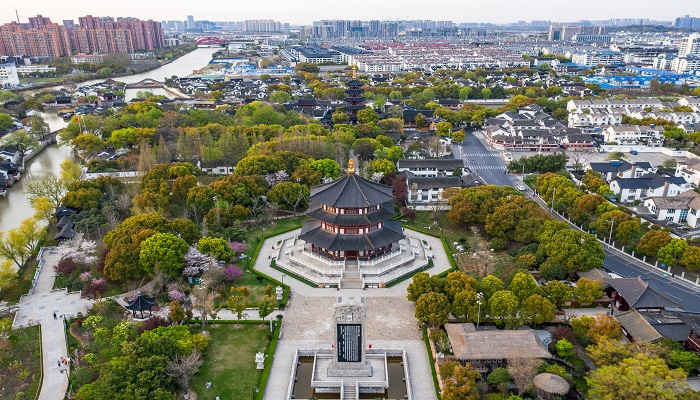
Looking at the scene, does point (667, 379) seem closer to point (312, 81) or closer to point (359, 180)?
point (359, 180)

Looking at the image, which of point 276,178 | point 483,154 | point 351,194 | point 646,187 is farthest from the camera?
point 483,154

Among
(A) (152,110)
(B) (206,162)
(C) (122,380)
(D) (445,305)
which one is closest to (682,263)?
(D) (445,305)

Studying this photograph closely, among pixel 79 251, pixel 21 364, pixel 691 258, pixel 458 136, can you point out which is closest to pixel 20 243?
pixel 79 251

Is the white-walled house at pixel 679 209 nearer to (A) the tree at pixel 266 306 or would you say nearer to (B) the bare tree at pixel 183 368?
(A) the tree at pixel 266 306

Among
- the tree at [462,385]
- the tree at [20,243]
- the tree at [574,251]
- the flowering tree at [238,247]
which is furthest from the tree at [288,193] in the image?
the tree at [462,385]

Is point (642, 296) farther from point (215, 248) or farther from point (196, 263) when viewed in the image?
point (196, 263)
